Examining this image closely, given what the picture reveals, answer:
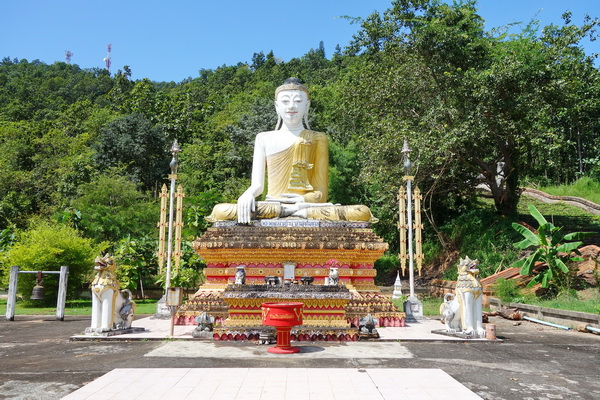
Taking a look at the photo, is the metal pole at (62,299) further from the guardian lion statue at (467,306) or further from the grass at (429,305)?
the grass at (429,305)

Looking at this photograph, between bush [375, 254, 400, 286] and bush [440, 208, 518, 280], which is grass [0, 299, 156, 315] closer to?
bush [375, 254, 400, 286]

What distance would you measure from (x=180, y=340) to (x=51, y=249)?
32.6 ft

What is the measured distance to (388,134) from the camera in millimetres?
18078

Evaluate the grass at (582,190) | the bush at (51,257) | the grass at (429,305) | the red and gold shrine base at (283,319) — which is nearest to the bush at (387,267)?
the grass at (429,305)

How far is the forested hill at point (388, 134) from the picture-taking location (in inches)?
670

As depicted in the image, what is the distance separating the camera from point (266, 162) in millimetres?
15008

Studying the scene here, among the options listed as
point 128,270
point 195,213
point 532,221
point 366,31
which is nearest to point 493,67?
point 366,31

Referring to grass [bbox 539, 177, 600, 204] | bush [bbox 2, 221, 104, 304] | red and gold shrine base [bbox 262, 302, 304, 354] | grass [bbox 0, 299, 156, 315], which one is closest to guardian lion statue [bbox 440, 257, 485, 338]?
red and gold shrine base [bbox 262, 302, 304, 354]

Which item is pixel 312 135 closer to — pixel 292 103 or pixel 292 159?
pixel 292 159

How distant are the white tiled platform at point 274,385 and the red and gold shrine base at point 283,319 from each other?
1.25m

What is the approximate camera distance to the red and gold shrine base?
7336mm

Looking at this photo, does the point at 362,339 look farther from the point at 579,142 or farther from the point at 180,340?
the point at 579,142

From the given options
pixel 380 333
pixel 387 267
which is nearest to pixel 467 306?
pixel 380 333

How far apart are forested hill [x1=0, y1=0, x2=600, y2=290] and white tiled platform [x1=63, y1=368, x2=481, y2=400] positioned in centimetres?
1210
